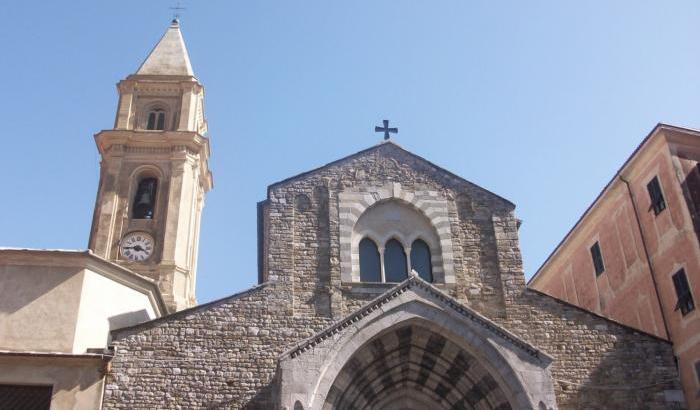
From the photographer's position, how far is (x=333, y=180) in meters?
Answer: 18.5

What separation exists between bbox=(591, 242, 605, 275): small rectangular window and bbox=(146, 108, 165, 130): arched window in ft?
67.6

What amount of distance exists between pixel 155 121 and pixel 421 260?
1957 cm

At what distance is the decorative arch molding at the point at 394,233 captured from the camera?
17.3 metres

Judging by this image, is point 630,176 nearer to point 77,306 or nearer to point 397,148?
point 397,148

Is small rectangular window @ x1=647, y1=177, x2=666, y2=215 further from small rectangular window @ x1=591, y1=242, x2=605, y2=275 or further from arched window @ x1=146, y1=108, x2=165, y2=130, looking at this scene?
arched window @ x1=146, y1=108, x2=165, y2=130

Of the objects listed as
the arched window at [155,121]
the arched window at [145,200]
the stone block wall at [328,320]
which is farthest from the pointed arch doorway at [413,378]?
the arched window at [155,121]

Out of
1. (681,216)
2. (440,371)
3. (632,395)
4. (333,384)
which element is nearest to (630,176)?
(681,216)

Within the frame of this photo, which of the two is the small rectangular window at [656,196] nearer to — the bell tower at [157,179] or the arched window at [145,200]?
the bell tower at [157,179]

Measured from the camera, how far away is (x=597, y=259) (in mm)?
22188

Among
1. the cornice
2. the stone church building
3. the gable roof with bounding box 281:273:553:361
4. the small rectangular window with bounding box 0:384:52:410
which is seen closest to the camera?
the small rectangular window with bounding box 0:384:52:410

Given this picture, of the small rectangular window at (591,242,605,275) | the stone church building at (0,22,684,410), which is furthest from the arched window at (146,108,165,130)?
the small rectangular window at (591,242,605,275)

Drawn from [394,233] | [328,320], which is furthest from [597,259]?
[328,320]

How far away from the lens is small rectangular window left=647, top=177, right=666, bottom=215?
18.5m

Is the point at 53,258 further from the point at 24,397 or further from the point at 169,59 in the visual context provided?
the point at 169,59
